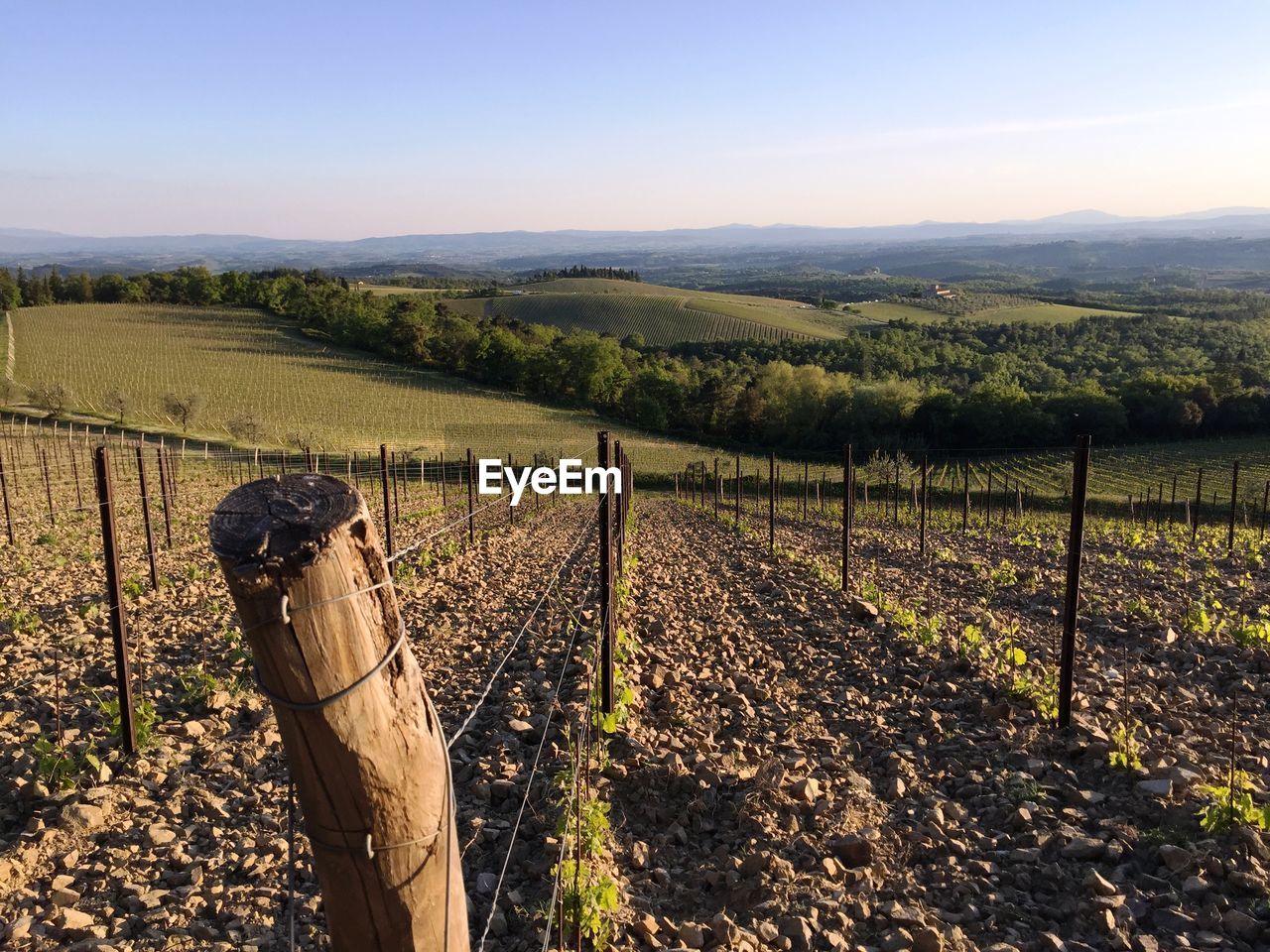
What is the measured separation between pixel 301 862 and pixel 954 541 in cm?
1490

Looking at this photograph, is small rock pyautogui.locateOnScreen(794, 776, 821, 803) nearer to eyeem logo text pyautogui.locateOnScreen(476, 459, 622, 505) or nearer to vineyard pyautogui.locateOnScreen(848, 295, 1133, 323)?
eyeem logo text pyautogui.locateOnScreen(476, 459, 622, 505)

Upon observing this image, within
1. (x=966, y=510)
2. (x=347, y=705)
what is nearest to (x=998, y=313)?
(x=966, y=510)

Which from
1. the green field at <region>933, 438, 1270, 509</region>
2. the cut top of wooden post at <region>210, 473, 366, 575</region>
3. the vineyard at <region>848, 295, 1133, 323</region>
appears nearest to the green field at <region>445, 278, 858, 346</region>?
the vineyard at <region>848, 295, 1133, 323</region>

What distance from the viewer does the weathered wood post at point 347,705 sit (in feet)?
4.84

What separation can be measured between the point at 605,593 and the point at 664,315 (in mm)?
98616

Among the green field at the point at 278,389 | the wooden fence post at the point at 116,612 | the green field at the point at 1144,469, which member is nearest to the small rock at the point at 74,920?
the wooden fence post at the point at 116,612

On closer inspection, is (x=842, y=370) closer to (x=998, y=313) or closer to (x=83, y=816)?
(x=998, y=313)

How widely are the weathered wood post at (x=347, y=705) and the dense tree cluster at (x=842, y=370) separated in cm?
3963

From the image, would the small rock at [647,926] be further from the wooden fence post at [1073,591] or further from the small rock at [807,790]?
the wooden fence post at [1073,591]

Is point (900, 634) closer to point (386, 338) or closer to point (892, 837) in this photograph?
point (892, 837)

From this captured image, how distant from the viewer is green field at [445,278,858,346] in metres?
93.8

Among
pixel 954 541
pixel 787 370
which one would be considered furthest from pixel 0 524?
pixel 787 370

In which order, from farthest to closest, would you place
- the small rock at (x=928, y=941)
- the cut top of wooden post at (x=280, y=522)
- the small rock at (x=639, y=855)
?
the small rock at (x=639, y=855), the small rock at (x=928, y=941), the cut top of wooden post at (x=280, y=522)

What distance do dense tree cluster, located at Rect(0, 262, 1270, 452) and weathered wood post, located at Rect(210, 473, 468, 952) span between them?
39.6 meters
